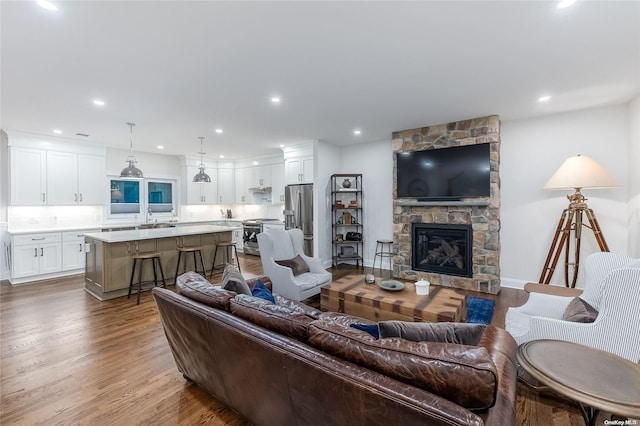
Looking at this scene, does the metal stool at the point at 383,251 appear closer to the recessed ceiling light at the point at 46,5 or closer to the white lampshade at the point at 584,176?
the white lampshade at the point at 584,176

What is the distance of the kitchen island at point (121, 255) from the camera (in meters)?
4.20

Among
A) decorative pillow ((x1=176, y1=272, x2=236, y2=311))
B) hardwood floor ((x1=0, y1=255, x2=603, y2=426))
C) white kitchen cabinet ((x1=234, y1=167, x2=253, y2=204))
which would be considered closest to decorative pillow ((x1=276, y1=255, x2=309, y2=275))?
hardwood floor ((x1=0, y1=255, x2=603, y2=426))

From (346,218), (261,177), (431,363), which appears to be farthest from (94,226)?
(431,363)

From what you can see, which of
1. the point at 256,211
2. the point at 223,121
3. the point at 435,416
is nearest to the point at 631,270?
the point at 435,416

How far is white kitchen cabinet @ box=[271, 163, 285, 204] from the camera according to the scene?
25.2 ft

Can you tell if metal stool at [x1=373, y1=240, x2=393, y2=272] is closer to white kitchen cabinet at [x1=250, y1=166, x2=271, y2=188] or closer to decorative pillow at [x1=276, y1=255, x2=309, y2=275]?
decorative pillow at [x1=276, y1=255, x2=309, y2=275]

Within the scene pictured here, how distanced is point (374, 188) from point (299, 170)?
1.70 meters

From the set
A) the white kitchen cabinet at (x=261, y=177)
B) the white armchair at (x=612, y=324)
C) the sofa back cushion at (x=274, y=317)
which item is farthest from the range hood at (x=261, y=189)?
the white armchair at (x=612, y=324)

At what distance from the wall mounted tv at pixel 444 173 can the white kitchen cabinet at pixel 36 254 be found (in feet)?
21.5

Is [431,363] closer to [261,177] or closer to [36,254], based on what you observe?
[36,254]

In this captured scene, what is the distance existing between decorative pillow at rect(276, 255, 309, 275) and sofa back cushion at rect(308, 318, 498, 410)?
2.59m

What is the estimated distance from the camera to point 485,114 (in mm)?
4359

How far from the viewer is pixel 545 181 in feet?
14.6

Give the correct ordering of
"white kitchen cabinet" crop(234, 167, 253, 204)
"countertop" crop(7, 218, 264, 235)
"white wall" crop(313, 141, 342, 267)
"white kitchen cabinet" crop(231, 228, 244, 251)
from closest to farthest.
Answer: "countertop" crop(7, 218, 264, 235), "white wall" crop(313, 141, 342, 267), "white kitchen cabinet" crop(231, 228, 244, 251), "white kitchen cabinet" crop(234, 167, 253, 204)
